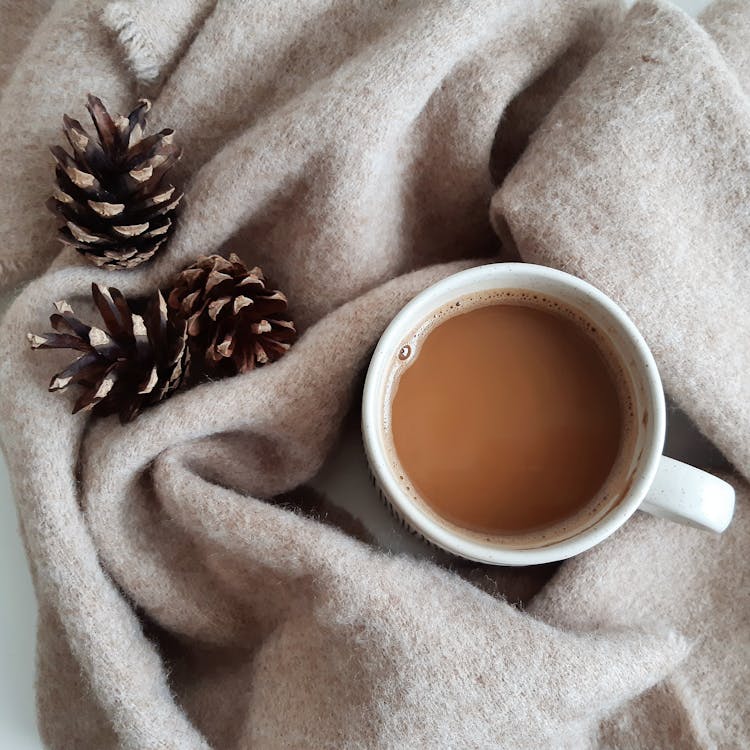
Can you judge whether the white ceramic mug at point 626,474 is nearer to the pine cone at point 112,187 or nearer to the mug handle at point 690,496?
the mug handle at point 690,496

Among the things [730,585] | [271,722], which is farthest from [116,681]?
[730,585]

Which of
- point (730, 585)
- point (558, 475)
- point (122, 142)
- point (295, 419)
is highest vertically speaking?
point (122, 142)

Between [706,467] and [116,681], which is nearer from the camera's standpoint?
[116,681]

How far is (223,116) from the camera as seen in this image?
67cm

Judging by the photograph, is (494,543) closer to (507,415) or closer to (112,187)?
(507,415)

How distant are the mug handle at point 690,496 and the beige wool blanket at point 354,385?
0.26 feet

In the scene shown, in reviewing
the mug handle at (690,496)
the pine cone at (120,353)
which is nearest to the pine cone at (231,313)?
the pine cone at (120,353)

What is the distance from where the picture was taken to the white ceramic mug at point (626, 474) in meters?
0.55

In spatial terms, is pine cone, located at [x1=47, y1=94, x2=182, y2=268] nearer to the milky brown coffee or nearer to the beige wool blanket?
the beige wool blanket

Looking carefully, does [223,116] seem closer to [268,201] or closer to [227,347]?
[268,201]

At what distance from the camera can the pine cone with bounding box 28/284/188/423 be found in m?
0.56

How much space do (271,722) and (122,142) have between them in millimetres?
454

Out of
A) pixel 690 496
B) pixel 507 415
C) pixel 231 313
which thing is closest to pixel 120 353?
pixel 231 313

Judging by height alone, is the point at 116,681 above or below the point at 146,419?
below
